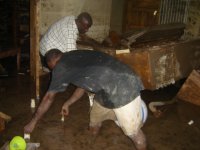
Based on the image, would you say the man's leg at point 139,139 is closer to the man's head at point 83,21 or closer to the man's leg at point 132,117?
the man's leg at point 132,117

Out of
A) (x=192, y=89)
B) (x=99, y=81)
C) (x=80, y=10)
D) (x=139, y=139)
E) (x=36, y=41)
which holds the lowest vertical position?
(x=139, y=139)

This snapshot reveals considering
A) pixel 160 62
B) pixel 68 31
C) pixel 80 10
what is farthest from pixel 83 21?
pixel 80 10

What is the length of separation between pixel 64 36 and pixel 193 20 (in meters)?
5.65

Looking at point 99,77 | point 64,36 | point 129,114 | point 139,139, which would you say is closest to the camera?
point 99,77

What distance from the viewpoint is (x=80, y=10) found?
26.2 ft

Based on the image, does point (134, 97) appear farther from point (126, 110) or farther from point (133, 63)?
point (133, 63)

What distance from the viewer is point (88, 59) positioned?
11.6 ft

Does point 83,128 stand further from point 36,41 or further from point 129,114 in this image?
point 36,41

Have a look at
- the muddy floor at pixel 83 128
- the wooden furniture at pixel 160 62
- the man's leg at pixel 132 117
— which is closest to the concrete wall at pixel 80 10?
the muddy floor at pixel 83 128

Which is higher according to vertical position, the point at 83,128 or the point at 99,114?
the point at 99,114

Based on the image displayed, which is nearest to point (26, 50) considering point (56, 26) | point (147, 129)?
point (56, 26)

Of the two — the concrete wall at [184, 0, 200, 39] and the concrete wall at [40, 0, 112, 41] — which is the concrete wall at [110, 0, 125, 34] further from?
the concrete wall at [184, 0, 200, 39]

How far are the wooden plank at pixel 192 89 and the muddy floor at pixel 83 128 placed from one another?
13 centimetres

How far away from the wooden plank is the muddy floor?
13cm
